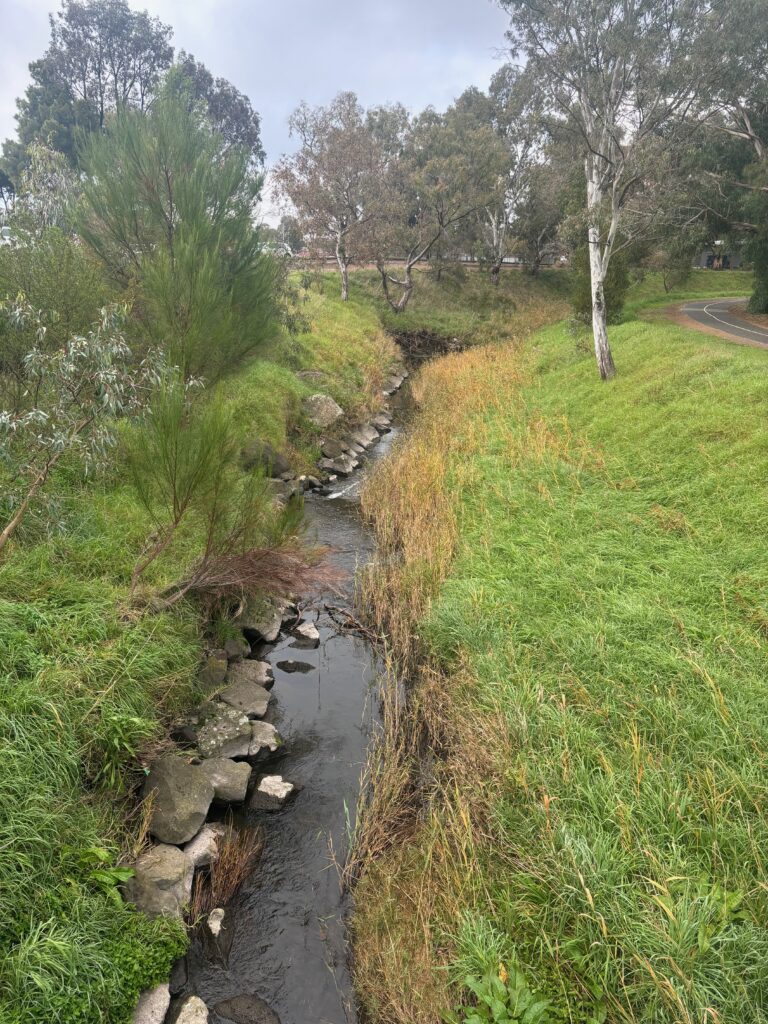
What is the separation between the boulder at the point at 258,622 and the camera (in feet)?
25.2

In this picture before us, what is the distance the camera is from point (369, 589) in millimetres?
8312

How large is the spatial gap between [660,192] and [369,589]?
41.5 ft

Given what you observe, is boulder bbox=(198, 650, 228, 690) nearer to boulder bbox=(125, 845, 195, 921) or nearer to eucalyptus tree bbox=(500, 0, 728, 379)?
boulder bbox=(125, 845, 195, 921)

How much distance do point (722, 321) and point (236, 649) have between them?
2488 centimetres

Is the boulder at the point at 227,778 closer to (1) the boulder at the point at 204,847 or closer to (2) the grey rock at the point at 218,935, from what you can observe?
(1) the boulder at the point at 204,847

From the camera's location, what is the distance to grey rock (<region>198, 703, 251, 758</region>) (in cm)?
563

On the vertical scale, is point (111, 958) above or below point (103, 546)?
below

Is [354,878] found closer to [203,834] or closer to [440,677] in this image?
[203,834]

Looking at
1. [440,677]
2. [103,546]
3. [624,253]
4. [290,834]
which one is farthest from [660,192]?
[290,834]

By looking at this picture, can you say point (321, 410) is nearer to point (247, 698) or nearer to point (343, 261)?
point (247, 698)

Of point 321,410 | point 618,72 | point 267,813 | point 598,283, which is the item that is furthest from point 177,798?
point 618,72

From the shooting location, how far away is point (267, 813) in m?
5.23

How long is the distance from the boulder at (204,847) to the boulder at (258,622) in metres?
A: 3.02

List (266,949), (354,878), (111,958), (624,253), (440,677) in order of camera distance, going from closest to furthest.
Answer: (111,958)
(266,949)
(354,878)
(440,677)
(624,253)
